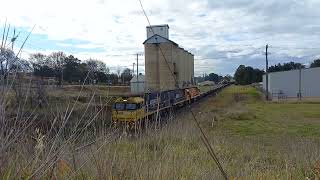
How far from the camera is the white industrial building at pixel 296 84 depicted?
278ft

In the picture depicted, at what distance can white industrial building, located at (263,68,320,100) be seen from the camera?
84750mm

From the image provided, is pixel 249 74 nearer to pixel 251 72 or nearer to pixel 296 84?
pixel 251 72

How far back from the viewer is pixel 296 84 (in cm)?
8744

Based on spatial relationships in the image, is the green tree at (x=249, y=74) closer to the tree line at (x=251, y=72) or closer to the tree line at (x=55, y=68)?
the tree line at (x=251, y=72)

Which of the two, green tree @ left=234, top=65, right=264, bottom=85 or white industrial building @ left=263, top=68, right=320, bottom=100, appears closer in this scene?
white industrial building @ left=263, top=68, right=320, bottom=100

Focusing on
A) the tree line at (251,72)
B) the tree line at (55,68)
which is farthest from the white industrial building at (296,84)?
the tree line at (55,68)

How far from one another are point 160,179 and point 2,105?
1.82 metres

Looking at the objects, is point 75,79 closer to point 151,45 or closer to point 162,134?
point 162,134

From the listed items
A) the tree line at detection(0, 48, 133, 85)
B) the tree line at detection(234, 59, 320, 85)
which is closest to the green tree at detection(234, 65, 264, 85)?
the tree line at detection(234, 59, 320, 85)

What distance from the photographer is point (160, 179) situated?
418cm

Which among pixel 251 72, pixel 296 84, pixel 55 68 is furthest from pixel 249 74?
pixel 55 68

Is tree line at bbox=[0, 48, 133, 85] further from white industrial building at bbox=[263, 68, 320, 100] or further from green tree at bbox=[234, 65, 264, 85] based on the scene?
green tree at bbox=[234, 65, 264, 85]

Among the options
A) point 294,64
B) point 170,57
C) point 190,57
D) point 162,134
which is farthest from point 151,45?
point 294,64

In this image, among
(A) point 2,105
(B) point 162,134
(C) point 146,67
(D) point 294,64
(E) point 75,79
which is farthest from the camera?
(D) point 294,64
